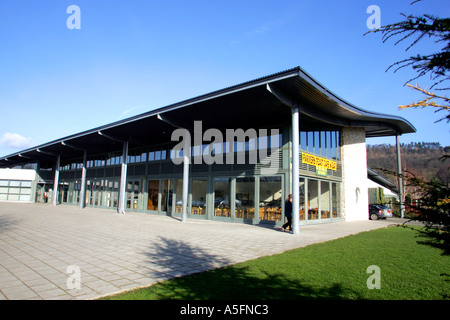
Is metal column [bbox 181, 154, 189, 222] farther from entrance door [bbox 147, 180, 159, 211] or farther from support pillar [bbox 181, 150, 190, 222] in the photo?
entrance door [bbox 147, 180, 159, 211]

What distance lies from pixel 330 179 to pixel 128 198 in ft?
51.7

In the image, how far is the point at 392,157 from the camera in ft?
147

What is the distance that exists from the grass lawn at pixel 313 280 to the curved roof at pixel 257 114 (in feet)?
22.5

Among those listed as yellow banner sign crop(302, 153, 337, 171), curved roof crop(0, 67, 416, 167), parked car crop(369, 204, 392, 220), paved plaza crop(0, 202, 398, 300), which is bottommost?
paved plaza crop(0, 202, 398, 300)

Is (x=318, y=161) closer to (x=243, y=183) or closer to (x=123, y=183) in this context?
(x=243, y=183)

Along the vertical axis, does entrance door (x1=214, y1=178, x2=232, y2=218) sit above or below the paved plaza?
above

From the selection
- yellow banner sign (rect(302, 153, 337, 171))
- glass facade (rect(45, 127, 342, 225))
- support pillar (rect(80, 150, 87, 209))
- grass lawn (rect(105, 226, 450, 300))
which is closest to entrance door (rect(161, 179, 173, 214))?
glass facade (rect(45, 127, 342, 225))

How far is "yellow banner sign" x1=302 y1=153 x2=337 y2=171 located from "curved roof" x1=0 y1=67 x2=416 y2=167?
5.66ft

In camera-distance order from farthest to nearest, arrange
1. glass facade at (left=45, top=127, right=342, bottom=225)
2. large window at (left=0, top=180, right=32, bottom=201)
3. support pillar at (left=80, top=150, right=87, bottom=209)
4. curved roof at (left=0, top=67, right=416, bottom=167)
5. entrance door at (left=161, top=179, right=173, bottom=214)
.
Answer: large window at (left=0, top=180, right=32, bottom=201)
support pillar at (left=80, top=150, right=87, bottom=209)
entrance door at (left=161, top=179, right=173, bottom=214)
glass facade at (left=45, top=127, right=342, bottom=225)
curved roof at (left=0, top=67, right=416, bottom=167)

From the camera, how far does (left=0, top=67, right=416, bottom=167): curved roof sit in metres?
11.8

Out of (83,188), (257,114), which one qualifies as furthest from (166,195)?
(83,188)

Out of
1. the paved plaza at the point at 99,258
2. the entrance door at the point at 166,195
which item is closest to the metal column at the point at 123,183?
the entrance door at the point at 166,195

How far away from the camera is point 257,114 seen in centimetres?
1505
